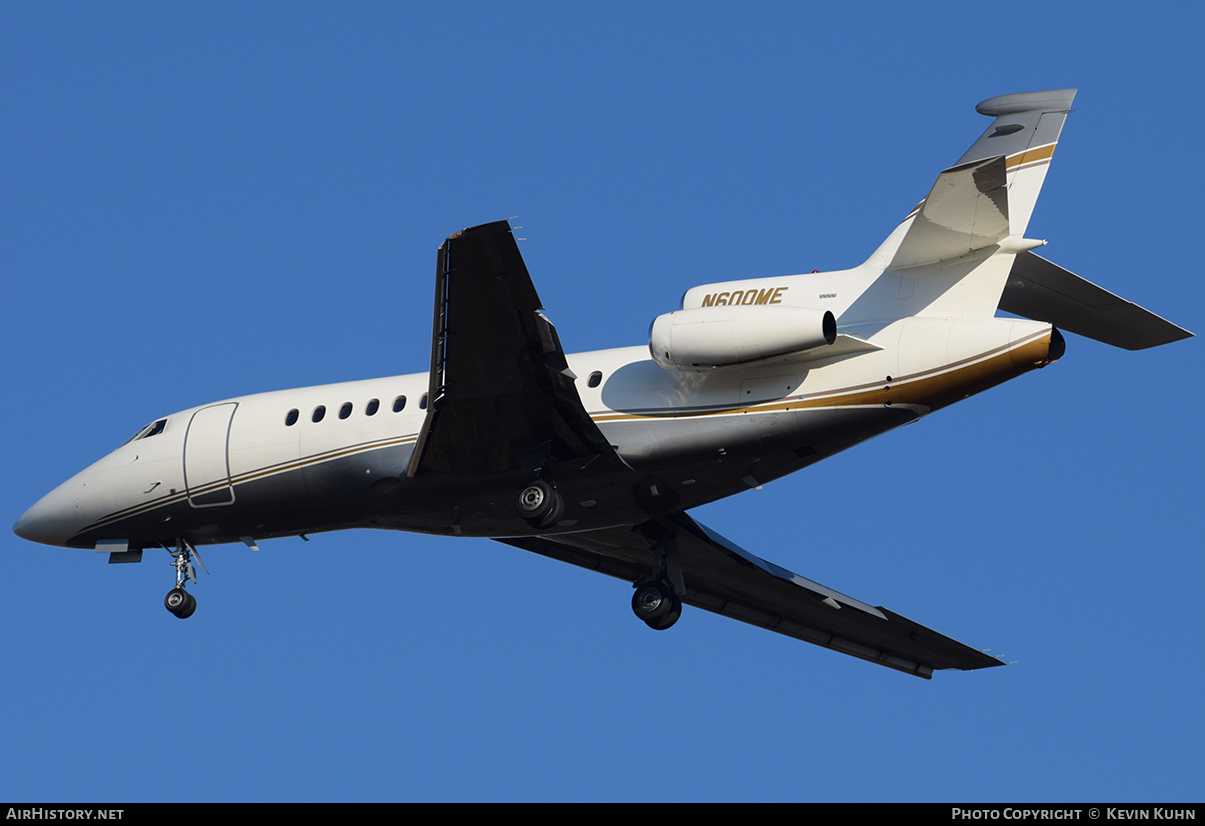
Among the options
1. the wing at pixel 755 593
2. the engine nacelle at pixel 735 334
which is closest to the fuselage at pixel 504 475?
the engine nacelle at pixel 735 334

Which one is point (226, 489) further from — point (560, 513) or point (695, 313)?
point (695, 313)

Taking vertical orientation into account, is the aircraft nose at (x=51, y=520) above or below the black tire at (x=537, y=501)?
above

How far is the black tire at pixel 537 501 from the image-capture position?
22.8 m

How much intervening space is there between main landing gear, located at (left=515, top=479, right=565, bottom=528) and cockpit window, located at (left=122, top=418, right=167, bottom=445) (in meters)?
7.63

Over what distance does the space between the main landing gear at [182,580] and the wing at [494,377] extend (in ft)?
17.9

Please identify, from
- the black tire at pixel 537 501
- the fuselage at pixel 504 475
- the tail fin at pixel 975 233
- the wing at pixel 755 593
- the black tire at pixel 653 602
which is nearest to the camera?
the tail fin at pixel 975 233

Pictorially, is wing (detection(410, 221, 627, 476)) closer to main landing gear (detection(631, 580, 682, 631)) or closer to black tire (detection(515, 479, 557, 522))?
black tire (detection(515, 479, 557, 522))

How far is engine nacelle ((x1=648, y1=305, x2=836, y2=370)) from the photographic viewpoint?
2094cm

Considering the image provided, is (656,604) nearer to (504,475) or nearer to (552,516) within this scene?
(552,516)

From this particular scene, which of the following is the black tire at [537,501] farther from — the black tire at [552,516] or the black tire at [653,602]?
the black tire at [653,602]

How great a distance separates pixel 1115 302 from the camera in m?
21.2

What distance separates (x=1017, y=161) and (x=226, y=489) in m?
13.2

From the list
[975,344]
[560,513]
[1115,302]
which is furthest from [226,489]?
[1115,302]

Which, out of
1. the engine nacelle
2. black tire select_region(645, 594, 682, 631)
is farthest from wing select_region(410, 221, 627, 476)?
black tire select_region(645, 594, 682, 631)
